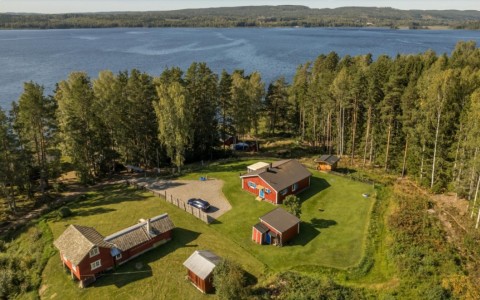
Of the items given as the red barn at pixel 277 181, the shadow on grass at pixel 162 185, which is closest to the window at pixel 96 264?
the shadow on grass at pixel 162 185

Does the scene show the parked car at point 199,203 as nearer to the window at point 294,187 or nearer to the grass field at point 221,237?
the grass field at point 221,237

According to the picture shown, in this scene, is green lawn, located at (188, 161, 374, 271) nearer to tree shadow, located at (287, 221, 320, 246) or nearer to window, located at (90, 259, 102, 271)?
tree shadow, located at (287, 221, 320, 246)

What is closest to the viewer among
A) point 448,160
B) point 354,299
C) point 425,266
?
point 354,299

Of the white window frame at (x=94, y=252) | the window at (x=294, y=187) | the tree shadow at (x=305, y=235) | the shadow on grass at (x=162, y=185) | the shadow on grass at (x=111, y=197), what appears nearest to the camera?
the white window frame at (x=94, y=252)

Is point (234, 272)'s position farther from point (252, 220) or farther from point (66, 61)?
point (66, 61)

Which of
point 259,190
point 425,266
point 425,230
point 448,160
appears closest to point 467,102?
point 448,160
